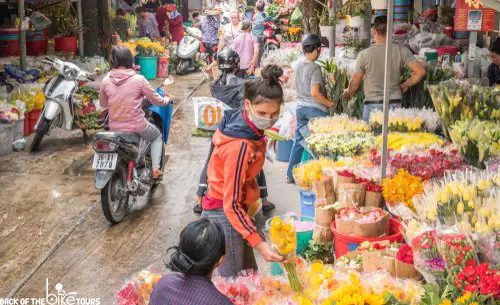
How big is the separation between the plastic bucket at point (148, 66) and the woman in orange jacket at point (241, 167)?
1299cm

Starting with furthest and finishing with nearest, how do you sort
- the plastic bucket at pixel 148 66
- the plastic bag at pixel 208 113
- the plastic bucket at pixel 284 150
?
the plastic bucket at pixel 148 66, the plastic bucket at pixel 284 150, the plastic bag at pixel 208 113

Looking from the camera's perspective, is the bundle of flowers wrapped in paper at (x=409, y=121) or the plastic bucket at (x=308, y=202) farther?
the bundle of flowers wrapped in paper at (x=409, y=121)

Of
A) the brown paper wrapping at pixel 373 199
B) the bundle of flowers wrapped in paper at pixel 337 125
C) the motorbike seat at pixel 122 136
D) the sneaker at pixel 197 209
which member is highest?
the bundle of flowers wrapped in paper at pixel 337 125

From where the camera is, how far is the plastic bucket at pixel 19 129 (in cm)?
987

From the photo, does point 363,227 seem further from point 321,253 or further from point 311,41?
point 311,41

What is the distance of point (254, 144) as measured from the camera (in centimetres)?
383

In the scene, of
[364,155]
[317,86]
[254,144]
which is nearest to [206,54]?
[317,86]

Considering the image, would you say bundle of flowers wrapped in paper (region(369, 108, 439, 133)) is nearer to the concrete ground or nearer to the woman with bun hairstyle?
the concrete ground

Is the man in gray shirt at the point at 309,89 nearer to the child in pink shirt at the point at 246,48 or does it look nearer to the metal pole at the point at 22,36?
the child in pink shirt at the point at 246,48

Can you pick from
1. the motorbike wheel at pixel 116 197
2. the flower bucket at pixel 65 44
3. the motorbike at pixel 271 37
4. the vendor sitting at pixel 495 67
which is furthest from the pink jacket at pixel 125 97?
the motorbike at pixel 271 37

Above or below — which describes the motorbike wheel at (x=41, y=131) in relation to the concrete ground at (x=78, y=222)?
above

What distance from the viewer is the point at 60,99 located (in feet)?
31.1

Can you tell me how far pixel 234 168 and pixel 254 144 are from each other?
0.78 ft

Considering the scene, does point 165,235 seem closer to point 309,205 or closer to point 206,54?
point 309,205
